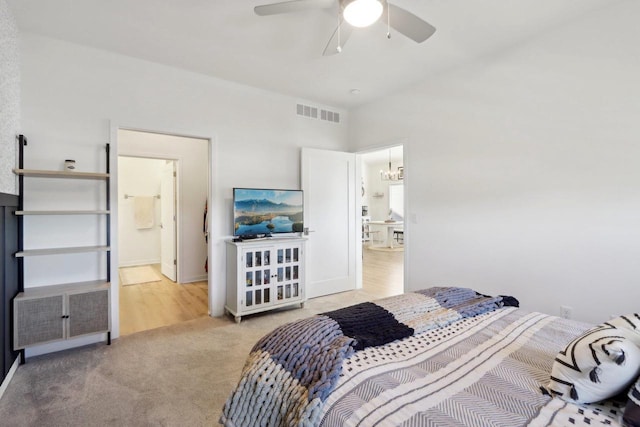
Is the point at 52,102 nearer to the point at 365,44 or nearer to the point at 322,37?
the point at 322,37

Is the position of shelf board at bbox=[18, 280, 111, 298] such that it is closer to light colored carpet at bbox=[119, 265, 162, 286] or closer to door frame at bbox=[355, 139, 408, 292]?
light colored carpet at bbox=[119, 265, 162, 286]

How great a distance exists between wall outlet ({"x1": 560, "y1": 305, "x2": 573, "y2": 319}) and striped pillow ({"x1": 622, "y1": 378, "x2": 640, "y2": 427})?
6.54 ft

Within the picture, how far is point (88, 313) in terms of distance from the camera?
2580mm

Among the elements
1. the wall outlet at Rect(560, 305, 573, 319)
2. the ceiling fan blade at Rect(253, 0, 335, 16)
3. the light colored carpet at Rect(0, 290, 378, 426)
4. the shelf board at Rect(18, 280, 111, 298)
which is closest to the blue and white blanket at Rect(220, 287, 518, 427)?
the light colored carpet at Rect(0, 290, 378, 426)

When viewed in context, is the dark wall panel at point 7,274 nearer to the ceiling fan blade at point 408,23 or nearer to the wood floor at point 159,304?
the wood floor at point 159,304

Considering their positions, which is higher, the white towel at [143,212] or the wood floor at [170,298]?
the white towel at [143,212]

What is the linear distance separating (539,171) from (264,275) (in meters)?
2.84

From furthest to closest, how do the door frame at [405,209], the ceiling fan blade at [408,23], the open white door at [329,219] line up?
the open white door at [329,219] → the door frame at [405,209] → the ceiling fan blade at [408,23]

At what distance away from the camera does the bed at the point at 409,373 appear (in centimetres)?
90

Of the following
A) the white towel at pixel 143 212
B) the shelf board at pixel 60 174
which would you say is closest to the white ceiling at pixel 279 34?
the shelf board at pixel 60 174

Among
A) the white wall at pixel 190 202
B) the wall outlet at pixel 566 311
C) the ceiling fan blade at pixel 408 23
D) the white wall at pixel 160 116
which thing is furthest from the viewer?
the white wall at pixel 190 202

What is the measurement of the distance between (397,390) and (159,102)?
3319 mm

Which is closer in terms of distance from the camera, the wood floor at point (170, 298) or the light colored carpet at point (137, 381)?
the light colored carpet at point (137, 381)

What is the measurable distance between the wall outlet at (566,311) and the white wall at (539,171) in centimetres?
4
